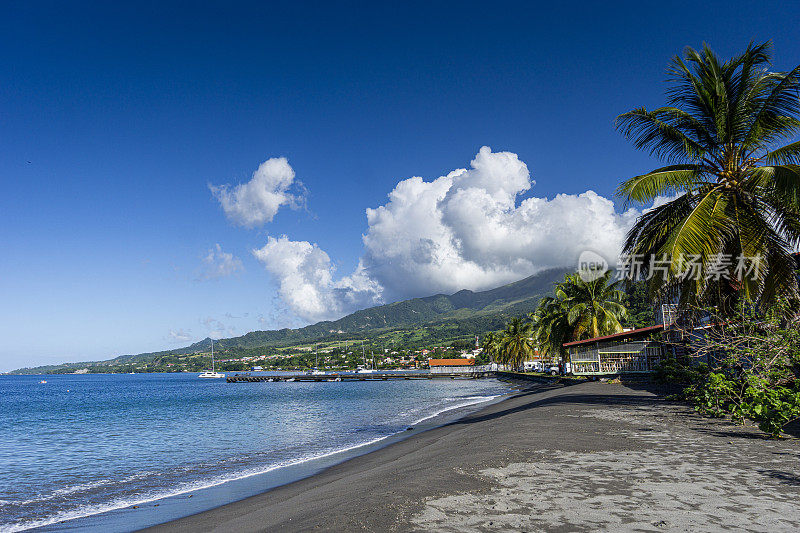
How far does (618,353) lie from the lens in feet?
116

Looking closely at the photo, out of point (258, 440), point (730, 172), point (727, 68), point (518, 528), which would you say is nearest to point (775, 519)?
point (518, 528)

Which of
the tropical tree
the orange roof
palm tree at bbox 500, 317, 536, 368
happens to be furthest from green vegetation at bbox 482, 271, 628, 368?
the orange roof

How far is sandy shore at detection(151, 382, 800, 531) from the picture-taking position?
5383mm

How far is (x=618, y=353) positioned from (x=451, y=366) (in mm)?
86580

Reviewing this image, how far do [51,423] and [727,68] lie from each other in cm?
4229

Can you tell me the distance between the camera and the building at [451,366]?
112 meters

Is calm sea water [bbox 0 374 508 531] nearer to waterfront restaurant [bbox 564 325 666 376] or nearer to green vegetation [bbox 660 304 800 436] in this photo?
green vegetation [bbox 660 304 800 436]

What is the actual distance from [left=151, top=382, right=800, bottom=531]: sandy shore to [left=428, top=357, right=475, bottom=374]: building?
100.0m

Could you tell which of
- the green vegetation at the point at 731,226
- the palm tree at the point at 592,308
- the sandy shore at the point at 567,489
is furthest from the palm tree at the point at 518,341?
the sandy shore at the point at 567,489

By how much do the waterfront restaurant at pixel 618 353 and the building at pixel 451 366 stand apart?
7096 centimetres

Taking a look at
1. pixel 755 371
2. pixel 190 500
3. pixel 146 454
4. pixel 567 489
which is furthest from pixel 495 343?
pixel 567 489

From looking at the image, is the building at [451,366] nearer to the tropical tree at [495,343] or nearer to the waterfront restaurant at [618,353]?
the tropical tree at [495,343]

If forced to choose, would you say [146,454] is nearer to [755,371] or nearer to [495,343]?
[755,371]

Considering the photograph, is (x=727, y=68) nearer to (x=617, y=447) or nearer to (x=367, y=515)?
(x=617, y=447)
